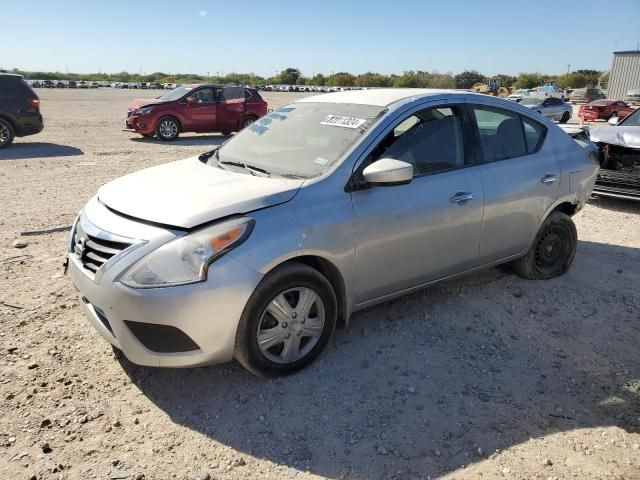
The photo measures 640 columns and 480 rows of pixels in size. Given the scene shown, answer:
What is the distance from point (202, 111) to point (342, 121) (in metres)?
12.8

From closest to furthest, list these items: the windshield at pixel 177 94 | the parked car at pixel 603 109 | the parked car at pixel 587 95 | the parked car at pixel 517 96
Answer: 1. the windshield at pixel 177 94
2. the parked car at pixel 603 109
3. the parked car at pixel 517 96
4. the parked car at pixel 587 95

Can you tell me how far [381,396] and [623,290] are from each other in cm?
291

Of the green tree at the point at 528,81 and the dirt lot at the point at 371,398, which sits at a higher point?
the green tree at the point at 528,81

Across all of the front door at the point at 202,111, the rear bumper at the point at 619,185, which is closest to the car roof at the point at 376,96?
the rear bumper at the point at 619,185

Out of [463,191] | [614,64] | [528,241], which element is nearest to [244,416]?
[463,191]

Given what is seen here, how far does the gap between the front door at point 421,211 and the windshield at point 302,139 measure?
10.5 inches

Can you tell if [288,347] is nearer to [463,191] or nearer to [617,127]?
[463,191]

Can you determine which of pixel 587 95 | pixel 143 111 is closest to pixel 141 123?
pixel 143 111

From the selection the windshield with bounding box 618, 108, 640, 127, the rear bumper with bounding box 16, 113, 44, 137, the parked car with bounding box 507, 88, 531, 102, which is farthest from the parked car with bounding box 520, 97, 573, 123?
the rear bumper with bounding box 16, 113, 44, 137

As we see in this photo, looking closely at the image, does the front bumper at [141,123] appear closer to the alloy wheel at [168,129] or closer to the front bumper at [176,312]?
the alloy wheel at [168,129]

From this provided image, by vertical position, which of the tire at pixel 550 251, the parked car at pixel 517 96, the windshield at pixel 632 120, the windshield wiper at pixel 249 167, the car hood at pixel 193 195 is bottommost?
the tire at pixel 550 251

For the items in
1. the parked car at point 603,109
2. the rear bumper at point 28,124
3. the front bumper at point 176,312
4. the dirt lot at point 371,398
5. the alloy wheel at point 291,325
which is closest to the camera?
the dirt lot at point 371,398

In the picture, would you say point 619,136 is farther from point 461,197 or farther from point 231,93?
point 231,93

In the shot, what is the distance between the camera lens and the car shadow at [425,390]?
2.74m
